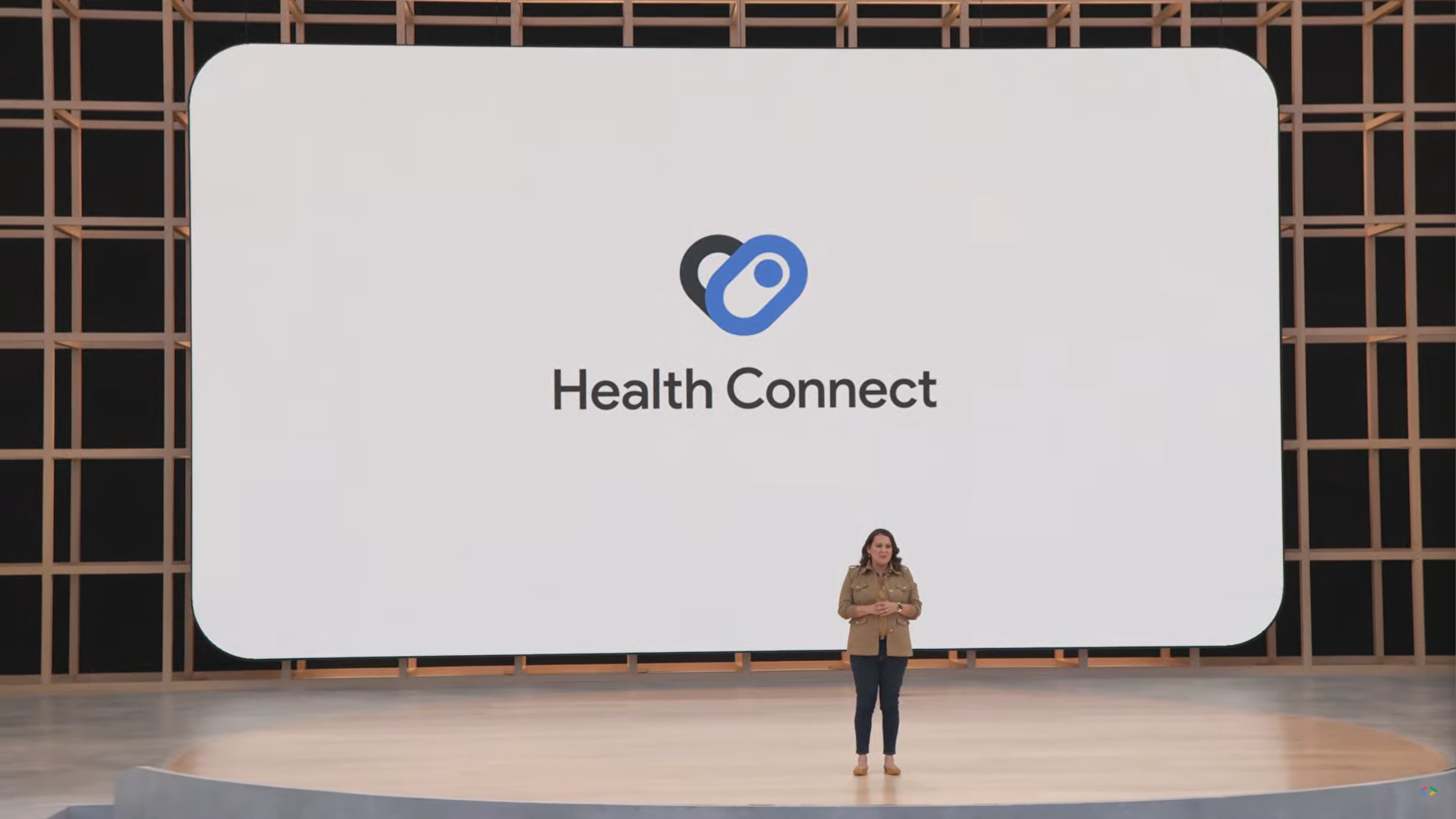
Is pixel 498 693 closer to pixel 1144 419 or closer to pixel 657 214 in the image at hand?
pixel 657 214

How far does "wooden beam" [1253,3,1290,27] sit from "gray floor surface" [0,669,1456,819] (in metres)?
5.93

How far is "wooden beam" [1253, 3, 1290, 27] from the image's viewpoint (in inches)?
589

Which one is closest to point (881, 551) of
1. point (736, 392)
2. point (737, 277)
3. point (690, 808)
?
point (690, 808)

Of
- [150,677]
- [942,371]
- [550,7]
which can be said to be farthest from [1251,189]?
[150,677]

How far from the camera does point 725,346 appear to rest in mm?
13898

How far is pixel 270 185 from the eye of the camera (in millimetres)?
13758

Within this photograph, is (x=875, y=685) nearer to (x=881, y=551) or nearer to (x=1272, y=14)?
(x=881, y=551)

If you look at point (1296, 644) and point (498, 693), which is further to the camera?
point (1296, 644)

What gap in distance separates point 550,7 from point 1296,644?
927 centimetres

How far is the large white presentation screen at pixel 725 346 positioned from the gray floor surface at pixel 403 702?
0.50m

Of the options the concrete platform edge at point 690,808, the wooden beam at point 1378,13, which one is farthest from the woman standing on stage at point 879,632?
the wooden beam at point 1378,13

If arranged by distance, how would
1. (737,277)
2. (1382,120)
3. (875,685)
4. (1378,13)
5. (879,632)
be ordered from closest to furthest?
(879,632) < (875,685) < (737,277) < (1382,120) < (1378,13)

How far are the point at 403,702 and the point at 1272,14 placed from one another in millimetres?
9826

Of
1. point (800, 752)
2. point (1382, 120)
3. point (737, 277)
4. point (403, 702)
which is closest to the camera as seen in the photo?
point (800, 752)
